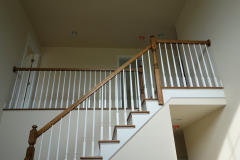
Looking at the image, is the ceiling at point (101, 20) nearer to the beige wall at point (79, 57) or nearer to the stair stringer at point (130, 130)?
the beige wall at point (79, 57)

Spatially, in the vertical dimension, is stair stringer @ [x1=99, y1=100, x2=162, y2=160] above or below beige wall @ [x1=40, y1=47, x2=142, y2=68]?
below

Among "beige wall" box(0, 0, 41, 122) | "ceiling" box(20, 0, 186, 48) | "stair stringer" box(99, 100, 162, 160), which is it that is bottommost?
"stair stringer" box(99, 100, 162, 160)

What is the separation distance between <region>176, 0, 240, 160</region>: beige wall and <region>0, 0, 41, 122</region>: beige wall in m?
3.67

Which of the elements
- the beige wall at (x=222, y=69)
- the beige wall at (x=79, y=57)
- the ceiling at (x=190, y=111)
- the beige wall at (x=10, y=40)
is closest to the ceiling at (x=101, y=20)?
the beige wall at (x=79, y=57)

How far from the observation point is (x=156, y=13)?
14.5 feet

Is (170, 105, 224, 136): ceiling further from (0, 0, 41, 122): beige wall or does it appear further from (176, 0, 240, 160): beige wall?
(0, 0, 41, 122): beige wall

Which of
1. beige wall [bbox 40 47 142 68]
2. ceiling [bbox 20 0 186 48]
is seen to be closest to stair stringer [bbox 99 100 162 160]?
ceiling [bbox 20 0 186 48]

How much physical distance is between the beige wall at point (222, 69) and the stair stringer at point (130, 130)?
1046mm

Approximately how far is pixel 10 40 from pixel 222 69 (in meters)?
3.88

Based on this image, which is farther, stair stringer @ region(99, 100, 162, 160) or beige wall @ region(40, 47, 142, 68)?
beige wall @ region(40, 47, 142, 68)

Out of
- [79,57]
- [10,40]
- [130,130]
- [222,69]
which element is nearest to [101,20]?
[79,57]

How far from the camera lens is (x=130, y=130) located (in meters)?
2.28

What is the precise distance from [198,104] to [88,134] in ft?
6.27

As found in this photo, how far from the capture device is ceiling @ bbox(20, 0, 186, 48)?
4129mm
